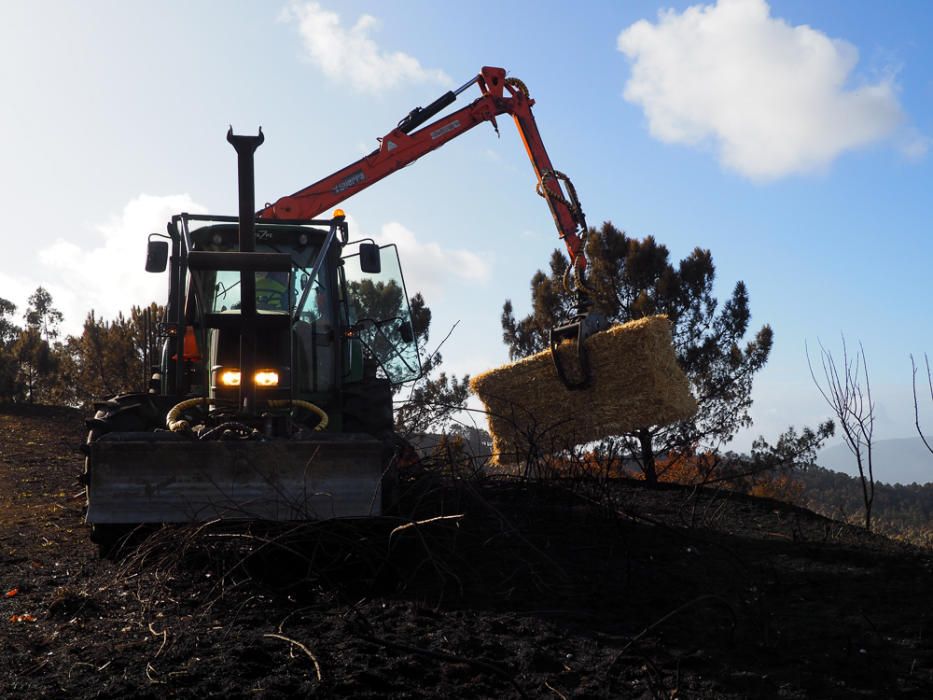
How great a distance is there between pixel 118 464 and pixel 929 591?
4.16m

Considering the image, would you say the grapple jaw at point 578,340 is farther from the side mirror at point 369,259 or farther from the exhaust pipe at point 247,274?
the exhaust pipe at point 247,274

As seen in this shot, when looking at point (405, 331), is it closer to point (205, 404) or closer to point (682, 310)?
point (205, 404)

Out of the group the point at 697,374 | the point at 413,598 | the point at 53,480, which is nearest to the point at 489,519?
the point at 413,598

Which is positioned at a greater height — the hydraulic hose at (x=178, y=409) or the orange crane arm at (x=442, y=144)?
the orange crane arm at (x=442, y=144)

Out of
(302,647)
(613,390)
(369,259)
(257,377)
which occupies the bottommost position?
(302,647)

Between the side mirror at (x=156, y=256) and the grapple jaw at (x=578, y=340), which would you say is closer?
the side mirror at (x=156, y=256)

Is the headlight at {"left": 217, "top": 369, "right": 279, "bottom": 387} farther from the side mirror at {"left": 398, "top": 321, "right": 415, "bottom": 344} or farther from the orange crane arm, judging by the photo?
the orange crane arm

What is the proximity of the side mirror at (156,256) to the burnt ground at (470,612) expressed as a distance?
217 centimetres

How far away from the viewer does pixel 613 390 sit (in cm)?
925

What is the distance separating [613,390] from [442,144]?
405cm

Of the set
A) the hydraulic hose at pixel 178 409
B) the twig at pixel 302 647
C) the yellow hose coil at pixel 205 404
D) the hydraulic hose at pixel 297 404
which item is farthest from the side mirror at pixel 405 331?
the twig at pixel 302 647

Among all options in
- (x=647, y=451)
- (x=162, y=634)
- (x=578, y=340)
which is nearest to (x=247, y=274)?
(x=162, y=634)

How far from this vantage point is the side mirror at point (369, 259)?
25.4 feet

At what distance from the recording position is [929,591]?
4.69 m
